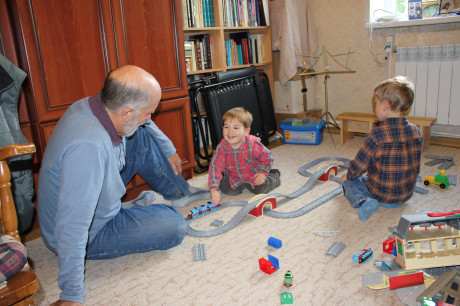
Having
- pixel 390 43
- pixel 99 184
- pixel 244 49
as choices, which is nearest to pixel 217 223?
pixel 99 184

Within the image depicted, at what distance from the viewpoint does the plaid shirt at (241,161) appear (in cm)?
253

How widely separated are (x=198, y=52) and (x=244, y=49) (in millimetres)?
545

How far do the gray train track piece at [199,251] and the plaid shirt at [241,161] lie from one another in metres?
0.64

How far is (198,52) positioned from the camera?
3.38 metres

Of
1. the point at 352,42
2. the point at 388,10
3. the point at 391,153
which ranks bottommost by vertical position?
the point at 391,153

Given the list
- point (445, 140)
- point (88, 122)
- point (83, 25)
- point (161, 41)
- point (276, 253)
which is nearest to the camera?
point (88, 122)

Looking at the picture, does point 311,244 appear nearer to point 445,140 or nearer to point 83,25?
Answer: point 83,25

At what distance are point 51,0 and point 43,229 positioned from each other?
1.19 metres

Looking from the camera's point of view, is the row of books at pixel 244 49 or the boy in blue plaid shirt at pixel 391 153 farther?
the row of books at pixel 244 49

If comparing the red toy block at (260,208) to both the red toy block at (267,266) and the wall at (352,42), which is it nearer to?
the red toy block at (267,266)

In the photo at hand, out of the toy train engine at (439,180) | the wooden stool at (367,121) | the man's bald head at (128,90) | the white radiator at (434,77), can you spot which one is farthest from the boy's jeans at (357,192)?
the white radiator at (434,77)

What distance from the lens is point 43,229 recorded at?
5.57ft

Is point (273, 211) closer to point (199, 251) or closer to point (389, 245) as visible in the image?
point (199, 251)

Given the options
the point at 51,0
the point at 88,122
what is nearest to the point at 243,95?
the point at 51,0
